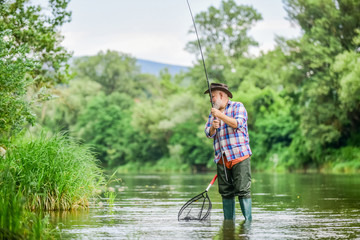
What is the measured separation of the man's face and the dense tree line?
2.82 meters

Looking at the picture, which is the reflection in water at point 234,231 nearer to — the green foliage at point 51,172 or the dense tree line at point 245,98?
the green foliage at point 51,172

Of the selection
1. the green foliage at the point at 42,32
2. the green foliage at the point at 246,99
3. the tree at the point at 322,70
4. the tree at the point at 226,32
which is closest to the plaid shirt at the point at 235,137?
the green foliage at the point at 42,32

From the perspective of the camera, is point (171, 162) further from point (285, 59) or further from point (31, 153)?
point (31, 153)

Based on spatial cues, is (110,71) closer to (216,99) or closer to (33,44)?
(33,44)

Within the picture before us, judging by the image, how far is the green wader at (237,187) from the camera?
8.47 m

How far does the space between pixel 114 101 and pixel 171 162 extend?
58.5 feet

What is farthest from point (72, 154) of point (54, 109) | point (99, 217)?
point (54, 109)

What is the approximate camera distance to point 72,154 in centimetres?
1007

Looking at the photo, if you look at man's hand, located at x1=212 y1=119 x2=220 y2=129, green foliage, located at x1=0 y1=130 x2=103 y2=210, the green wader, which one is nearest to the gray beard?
man's hand, located at x1=212 y1=119 x2=220 y2=129

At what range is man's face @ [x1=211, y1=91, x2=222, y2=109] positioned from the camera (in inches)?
347

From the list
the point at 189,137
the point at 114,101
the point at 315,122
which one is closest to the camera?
the point at 315,122

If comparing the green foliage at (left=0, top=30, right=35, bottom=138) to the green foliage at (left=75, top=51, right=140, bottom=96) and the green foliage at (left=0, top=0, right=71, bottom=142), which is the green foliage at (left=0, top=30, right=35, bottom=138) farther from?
the green foliage at (left=75, top=51, right=140, bottom=96)

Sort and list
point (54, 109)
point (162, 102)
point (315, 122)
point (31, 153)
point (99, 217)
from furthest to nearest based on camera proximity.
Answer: point (162, 102)
point (54, 109)
point (315, 122)
point (31, 153)
point (99, 217)

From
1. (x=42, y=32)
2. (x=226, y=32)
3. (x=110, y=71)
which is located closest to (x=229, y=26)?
(x=226, y=32)
